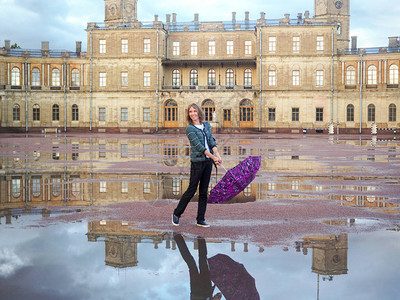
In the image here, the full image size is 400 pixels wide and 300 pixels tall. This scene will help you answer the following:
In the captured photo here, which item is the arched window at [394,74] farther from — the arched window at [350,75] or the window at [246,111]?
the window at [246,111]

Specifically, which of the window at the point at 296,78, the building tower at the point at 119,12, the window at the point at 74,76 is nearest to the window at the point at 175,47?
the window at the point at 74,76

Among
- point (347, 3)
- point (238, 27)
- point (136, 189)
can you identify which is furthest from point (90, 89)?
point (136, 189)

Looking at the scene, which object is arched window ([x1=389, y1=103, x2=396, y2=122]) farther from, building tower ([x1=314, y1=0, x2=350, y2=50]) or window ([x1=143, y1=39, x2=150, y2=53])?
window ([x1=143, y1=39, x2=150, y2=53])

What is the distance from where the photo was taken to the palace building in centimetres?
5475

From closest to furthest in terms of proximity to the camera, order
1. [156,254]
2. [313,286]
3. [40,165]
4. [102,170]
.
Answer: [313,286]
[156,254]
[102,170]
[40,165]

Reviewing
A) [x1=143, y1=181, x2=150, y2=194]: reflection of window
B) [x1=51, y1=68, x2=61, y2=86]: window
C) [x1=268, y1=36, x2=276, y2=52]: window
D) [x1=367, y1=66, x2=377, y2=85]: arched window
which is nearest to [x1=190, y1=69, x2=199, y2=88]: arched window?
[x1=268, y1=36, x2=276, y2=52]: window

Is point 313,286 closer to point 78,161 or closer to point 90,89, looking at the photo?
point 78,161

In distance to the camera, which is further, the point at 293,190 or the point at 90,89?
the point at 90,89

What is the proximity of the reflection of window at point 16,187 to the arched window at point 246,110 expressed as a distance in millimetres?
45598

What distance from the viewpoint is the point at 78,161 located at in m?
16.3

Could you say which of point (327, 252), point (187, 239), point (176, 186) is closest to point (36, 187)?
point (176, 186)

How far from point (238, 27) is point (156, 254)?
55286 mm

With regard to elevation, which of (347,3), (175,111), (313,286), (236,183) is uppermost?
(347,3)

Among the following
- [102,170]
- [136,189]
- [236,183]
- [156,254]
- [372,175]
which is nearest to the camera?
[156,254]
